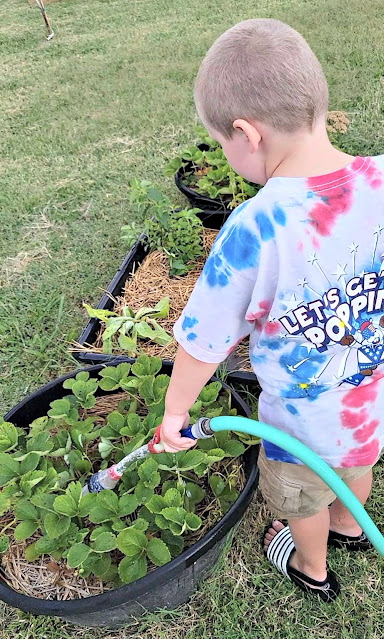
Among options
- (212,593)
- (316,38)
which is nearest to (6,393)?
(212,593)

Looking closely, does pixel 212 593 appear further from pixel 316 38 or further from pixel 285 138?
pixel 316 38

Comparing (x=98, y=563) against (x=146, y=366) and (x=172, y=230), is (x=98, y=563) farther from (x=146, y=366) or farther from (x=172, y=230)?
(x=172, y=230)

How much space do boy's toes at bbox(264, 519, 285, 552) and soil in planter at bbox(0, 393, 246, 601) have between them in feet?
0.58

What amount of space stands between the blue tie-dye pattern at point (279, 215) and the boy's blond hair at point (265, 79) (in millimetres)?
139

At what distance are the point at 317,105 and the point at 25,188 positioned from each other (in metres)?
3.04

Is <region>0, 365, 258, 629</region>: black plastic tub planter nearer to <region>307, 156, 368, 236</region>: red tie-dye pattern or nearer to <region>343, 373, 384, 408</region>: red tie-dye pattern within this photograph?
<region>343, 373, 384, 408</region>: red tie-dye pattern

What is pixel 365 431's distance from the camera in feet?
4.12

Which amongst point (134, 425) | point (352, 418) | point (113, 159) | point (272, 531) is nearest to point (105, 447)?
point (134, 425)

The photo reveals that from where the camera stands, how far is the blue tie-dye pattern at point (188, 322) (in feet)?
3.65

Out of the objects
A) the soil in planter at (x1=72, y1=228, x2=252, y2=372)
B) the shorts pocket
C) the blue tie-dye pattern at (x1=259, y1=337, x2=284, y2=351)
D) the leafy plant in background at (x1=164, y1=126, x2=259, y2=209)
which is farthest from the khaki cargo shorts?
the leafy plant in background at (x1=164, y1=126, x2=259, y2=209)

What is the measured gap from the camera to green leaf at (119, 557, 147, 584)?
1.45m

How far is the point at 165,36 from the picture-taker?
571 cm

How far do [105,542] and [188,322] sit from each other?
27.6 inches

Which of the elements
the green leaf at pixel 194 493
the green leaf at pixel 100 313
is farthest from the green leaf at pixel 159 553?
the green leaf at pixel 100 313
